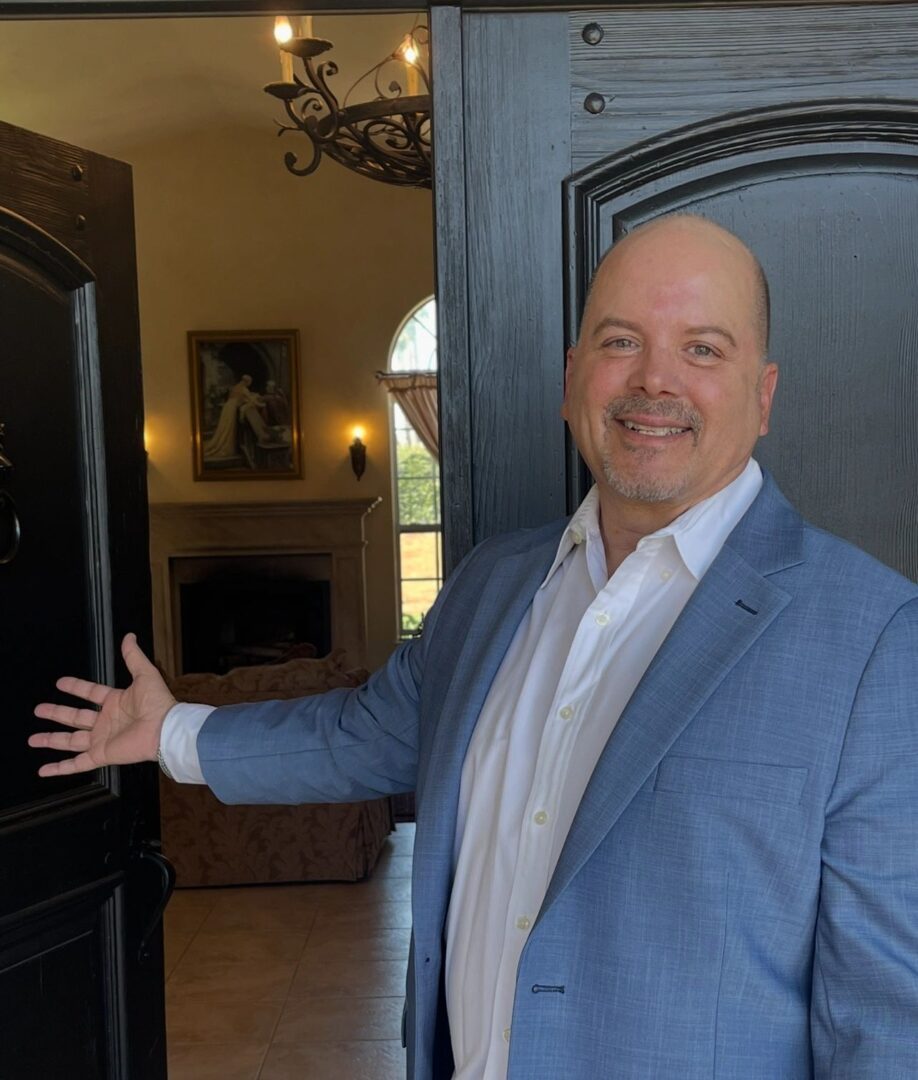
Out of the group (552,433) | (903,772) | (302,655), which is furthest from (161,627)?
(903,772)

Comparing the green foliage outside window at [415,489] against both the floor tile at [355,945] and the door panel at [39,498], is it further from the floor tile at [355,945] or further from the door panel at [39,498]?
the door panel at [39,498]

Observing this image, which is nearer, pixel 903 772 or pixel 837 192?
pixel 903 772

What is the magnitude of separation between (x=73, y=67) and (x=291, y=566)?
4525 mm

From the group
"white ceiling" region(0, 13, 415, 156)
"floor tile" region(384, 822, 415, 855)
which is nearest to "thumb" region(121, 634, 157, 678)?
"floor tile" region(384, 822, 415, 855)

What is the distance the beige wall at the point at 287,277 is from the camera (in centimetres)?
1048

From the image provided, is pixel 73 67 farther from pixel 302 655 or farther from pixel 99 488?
pixel 99 488

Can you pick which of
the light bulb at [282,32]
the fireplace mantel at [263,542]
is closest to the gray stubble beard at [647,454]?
the light bulb at [282,32]

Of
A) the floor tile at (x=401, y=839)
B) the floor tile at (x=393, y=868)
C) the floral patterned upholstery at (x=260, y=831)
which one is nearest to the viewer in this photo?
the floral patterned upholstery at (x=260, y=831)

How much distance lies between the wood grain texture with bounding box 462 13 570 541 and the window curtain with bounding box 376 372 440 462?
8.59 m

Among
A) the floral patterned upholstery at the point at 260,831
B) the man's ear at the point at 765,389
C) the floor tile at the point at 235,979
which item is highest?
the man's ear at the point at 765,389

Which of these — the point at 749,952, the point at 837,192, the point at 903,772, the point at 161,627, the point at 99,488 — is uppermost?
the point at 837,192

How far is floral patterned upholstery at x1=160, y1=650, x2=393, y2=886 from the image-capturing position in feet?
19.5

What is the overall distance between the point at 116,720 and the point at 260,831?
4.46 meters

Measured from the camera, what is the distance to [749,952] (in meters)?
1.20
